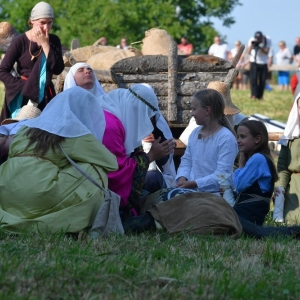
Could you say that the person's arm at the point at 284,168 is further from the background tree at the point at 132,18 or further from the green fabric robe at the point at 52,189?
the background tree at the point at 132,18

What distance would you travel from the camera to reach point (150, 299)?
424 centimetres

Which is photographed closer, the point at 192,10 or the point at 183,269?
the point at 183,269

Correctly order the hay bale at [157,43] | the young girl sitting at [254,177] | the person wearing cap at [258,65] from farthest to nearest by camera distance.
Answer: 1. the person wearing cap at [258,65]
2. the hay bale at [157,43]
3. the young girl sitting at [254,177]

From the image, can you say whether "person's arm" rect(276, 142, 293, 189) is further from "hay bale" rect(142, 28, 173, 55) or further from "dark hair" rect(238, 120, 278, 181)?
"hay bale" rect(142, 28, 173, 55)

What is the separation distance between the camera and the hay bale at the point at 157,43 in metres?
11.5

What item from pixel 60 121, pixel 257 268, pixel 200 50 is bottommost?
pixel 200 50

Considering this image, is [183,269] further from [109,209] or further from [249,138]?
[249,138]

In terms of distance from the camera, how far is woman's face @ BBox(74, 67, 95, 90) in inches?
311

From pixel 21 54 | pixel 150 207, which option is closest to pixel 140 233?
pixel 150 207

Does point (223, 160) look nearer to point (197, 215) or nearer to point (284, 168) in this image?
Answer: point (284, 168)

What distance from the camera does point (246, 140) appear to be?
285 inches

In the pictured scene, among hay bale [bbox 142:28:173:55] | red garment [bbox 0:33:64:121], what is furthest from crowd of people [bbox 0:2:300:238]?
hay bale [bbox 142:28:173:55]

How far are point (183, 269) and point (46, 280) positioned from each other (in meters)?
0.81

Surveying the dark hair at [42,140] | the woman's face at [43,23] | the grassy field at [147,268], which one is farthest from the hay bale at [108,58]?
the grassy field at [147,268]
